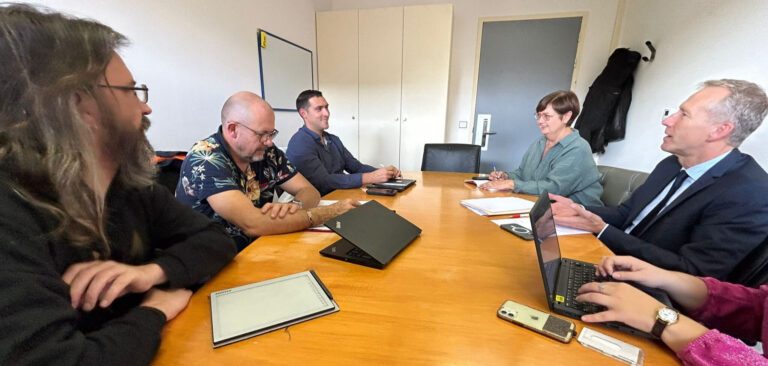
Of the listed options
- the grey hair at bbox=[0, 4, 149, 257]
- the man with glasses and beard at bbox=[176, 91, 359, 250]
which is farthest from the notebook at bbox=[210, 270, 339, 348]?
the man with glasses and beard at bbox=[176, 91, 359, 250]

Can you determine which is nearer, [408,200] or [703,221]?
[703,221]

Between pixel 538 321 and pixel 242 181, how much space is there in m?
1.30

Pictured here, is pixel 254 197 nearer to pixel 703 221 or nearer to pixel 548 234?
pixel 548 234

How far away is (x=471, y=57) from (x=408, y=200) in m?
2.86

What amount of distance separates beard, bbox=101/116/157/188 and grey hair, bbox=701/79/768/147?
72.5 inches

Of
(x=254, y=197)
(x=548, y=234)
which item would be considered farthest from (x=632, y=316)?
(x=254, y=197)

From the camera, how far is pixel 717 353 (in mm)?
507

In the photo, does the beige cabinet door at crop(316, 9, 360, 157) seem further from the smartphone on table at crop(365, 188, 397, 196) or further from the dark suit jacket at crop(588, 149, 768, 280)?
the dark suit jacket at crop(588, 149, 768, 280)

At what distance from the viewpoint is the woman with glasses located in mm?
1809

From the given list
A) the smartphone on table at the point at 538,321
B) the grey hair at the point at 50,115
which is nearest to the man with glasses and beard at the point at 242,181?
the grey hair at the point at 50,115

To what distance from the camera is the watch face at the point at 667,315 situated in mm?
565

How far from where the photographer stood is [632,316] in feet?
1.94

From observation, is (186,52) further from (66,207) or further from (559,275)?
(559,275)

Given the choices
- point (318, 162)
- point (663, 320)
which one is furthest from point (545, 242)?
point (318, 162)
